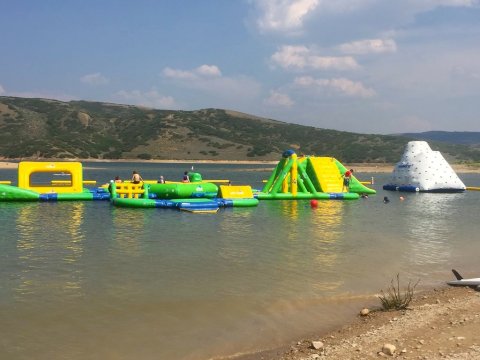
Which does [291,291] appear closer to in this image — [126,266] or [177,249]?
[126,266]

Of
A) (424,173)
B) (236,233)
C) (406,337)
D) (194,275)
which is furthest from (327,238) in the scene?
(424,173)

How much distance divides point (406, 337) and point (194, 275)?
5.23m

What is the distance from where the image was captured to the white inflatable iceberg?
36312 millimetres

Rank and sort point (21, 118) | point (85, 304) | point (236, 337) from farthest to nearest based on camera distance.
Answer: point (21, 118) < point (85, 304) < point (236, 337)

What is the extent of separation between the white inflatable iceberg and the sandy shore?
29353 millimetres

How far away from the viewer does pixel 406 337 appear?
6809mm

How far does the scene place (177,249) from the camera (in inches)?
544

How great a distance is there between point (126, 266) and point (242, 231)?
6.27 m

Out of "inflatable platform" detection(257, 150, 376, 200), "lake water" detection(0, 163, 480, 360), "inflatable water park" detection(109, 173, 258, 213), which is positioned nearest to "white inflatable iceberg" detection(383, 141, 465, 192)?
"inflatable platform" detection(257, 150, 376, 200)

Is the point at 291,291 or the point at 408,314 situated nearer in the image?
the point at 408,314

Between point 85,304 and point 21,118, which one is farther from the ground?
point 21,118

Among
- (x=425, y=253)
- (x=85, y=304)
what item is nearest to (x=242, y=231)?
(x=425, y=253)

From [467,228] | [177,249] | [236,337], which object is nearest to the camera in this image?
[236,337]

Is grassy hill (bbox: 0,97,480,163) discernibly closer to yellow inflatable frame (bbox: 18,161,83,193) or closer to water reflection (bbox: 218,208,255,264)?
yellow inflatable frame (bbox: 18,161,83,193)
